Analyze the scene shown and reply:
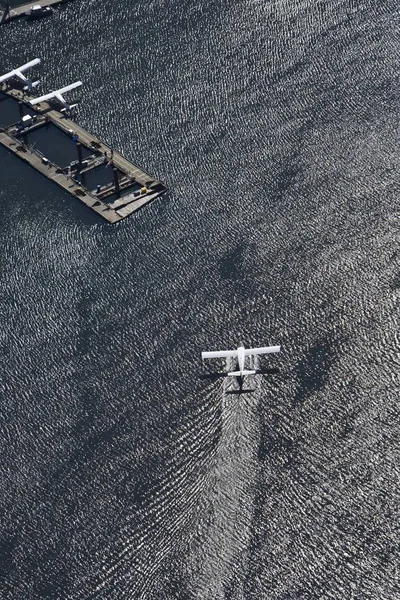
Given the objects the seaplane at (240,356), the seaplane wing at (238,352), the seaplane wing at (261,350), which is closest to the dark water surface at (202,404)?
the seaplane at (240,356)

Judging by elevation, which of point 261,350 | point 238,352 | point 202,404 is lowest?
point 202,404

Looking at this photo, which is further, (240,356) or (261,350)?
(261,350)

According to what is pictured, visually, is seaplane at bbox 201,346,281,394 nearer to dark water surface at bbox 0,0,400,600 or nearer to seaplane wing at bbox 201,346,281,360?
seaplane wing at bbox 201,346,281,360

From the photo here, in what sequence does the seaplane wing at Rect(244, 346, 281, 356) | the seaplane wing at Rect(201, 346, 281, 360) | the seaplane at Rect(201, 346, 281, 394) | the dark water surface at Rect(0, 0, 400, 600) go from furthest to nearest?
1. the seaplane wing at Rect(201, 346, 281, 360)
2. the seaplane wing at Rect(244, 346, 281, 356)
3. the seaplane at Rect(201, 346, 281, 394)
4. the dark water surface at Rect(0, 0, 400, 600)

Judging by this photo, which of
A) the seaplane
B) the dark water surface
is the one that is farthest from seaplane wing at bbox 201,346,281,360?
the dark water surface

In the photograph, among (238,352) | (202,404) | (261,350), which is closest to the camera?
(202,404)

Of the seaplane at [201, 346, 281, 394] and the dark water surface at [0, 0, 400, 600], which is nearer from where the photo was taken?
the dark water surface at [0, 0, 400, 600]

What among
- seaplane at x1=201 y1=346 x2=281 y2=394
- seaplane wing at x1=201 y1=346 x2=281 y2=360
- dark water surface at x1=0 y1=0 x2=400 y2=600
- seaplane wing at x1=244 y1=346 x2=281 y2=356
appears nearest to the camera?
dark water surface at x1=0 y1=0 x2=400 y2=600

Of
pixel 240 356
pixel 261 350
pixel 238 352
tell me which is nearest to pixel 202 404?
pixel 240 356

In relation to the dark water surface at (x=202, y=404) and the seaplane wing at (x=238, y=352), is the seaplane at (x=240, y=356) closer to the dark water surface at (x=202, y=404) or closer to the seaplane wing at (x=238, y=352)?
the seaplane wing at (x=238, y=352)

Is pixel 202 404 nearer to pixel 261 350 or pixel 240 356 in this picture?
pixel 240 356

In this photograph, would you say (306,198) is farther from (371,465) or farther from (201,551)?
(201,551)

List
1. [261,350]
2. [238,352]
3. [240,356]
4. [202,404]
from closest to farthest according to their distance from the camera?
[202,404], [240,356], [238,352], [261,350]
